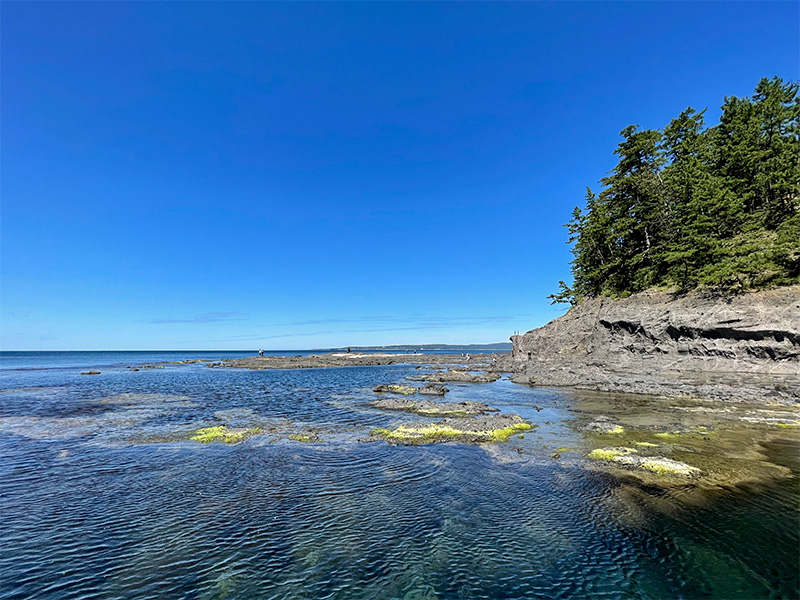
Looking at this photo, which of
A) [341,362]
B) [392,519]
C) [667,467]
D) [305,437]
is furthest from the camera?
[341,362]

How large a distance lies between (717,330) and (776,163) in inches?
1088

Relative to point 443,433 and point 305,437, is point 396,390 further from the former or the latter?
point 305,437

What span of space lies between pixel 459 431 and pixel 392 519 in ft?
36.9

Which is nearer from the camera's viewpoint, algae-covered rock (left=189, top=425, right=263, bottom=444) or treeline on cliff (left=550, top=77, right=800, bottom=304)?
algae-covered rock (left=189, top=425, right=263, bottom=444)

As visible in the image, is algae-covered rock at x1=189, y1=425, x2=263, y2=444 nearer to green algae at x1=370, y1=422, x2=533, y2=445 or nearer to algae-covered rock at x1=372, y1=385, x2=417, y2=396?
green algae at x1=370, y1=422, x2=533, y2=445

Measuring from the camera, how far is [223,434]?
22688 millimetres

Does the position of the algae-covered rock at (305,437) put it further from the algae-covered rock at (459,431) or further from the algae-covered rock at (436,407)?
the algae-covered rock at (436,407)

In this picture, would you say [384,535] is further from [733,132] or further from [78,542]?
[733,132]

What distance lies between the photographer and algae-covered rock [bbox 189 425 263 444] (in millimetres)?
21656

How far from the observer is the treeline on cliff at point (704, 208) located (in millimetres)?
39812

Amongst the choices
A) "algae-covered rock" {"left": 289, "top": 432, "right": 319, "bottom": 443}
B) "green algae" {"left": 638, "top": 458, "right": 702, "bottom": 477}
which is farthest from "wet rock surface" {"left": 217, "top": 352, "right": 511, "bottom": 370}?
"green algae" {"left": 638, "top": 458, "right": 702, "bottom": 477}

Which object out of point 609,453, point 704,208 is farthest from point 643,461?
point 704,208

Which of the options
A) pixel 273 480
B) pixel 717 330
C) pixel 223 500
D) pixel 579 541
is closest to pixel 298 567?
pixel 223 500

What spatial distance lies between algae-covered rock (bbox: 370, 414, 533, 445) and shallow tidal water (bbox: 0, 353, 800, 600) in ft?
3.71
